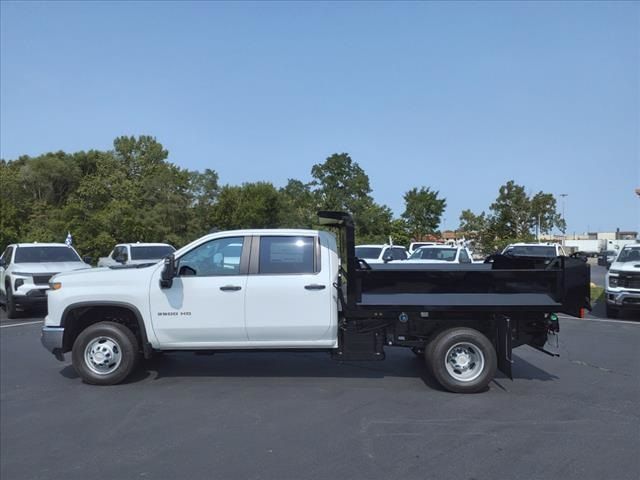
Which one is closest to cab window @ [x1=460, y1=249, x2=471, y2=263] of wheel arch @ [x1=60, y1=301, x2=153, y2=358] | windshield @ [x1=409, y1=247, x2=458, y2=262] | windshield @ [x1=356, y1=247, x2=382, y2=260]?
windshield @ [x1=409, y1=247, x2=458, y2=262]

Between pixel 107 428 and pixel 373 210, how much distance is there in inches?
2130

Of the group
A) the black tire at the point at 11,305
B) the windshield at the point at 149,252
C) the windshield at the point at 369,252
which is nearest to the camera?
the black tire at the point at 11,305

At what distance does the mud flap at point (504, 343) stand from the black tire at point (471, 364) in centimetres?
11

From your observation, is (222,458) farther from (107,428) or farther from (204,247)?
(204,247)

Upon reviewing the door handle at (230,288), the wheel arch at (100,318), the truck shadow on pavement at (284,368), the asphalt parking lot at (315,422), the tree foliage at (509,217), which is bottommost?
the asphalt parking lot at (315,422)

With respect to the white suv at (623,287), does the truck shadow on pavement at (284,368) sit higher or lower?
lower

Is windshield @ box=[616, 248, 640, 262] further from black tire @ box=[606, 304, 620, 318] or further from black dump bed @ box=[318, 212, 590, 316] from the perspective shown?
black dump bed @ box=[318, 212, 590, 316]

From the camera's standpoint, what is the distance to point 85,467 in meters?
4.38

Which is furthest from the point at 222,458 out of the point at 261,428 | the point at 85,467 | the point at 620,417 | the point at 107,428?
the point at 620,417

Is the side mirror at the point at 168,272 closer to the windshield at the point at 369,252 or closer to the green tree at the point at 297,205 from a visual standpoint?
the windshield at the point at 369,252

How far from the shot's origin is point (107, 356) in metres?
6.72

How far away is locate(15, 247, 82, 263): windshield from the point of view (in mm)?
14359

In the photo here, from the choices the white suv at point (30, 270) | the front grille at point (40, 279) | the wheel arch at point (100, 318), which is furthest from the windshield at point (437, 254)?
the wheel arch at point (100, 318)

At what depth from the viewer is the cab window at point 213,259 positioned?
21.9 feet
